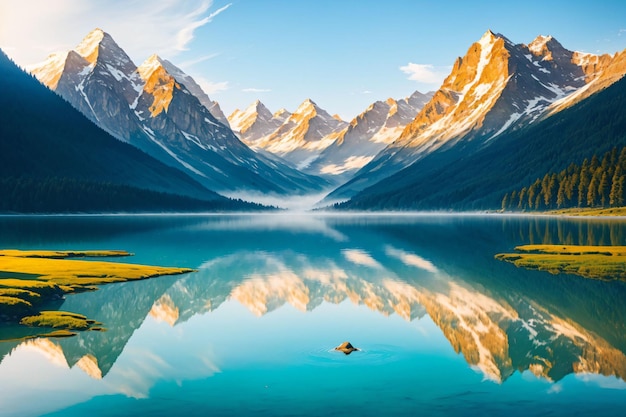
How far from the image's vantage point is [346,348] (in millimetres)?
35062

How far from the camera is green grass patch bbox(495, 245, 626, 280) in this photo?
62844mm

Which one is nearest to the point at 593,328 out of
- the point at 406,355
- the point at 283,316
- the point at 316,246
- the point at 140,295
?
the point at 406,355

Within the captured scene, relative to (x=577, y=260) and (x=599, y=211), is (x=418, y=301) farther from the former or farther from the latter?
(x=599, y=211)

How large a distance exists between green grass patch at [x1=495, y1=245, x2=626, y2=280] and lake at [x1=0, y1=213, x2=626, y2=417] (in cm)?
350

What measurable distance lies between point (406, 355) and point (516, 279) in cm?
3050

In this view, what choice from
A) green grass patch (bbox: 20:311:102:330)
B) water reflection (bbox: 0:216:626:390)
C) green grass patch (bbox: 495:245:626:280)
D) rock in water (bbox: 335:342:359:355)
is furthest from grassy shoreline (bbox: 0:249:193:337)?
green grass patch (bbox: 495:245:626:280)

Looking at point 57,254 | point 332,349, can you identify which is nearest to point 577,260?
point 332,349

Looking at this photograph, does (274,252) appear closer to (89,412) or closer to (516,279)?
(516,279)

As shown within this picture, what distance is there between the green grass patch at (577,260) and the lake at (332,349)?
3.50m

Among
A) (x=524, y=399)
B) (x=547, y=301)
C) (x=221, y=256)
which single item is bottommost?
(x=524, y=399)

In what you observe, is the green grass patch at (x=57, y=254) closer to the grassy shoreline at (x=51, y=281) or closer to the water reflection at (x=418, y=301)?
the grassy shoreline at (x=51, y=281)

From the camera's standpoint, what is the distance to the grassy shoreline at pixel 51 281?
129ft

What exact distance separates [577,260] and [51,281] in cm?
5212

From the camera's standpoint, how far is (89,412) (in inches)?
1000
